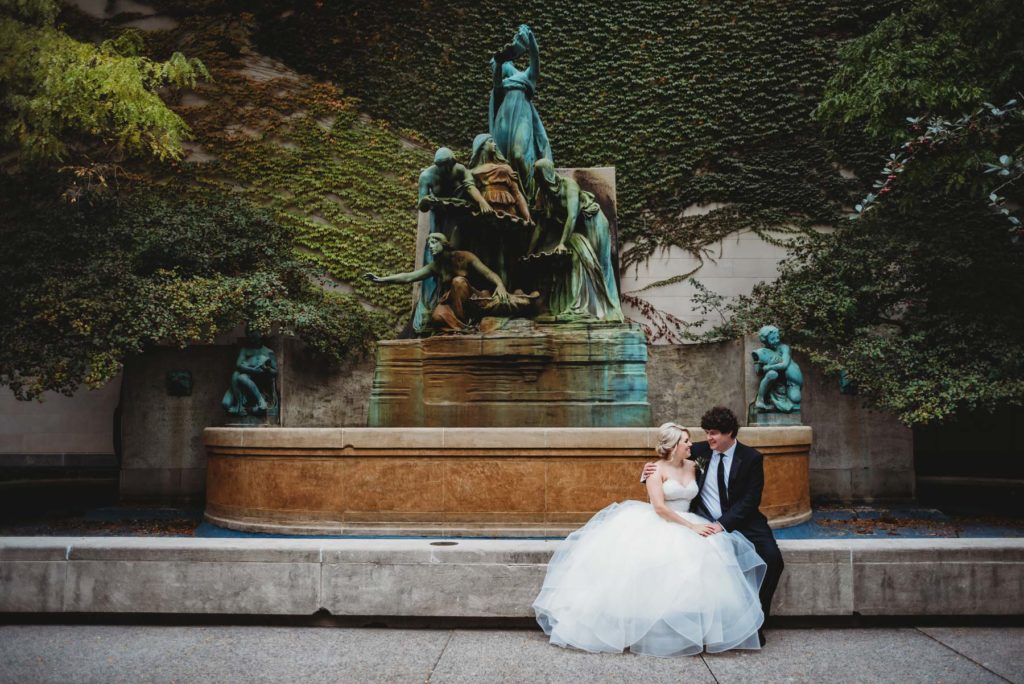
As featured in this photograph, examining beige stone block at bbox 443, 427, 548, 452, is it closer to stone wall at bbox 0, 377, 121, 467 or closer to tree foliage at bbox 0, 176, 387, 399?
tree foliage at bbox 0, 176, 387, 399

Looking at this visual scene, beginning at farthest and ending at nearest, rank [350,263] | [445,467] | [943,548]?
[350,263] < [445,467] < [943,548]

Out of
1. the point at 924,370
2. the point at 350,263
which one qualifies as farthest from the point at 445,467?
the point at 350,263

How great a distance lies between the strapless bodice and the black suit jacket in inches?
5.5

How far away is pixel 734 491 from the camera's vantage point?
448 cm

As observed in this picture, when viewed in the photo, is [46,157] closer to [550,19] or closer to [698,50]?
[550,19]

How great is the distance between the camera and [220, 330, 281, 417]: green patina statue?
31.3ft

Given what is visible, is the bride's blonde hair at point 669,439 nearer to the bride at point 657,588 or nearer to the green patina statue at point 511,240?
the bride at point 657,588

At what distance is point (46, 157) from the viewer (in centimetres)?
1271

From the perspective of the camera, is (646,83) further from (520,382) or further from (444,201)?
(520,382)

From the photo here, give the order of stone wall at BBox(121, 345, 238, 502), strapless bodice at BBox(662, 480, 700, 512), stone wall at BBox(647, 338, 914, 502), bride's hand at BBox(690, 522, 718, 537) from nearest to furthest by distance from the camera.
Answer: bride's hand at BBox(690, 522, 718, 537), strapless bodice at BBox(662, 480, 700, 512), stone wall at BBox(647, 338, 914, 502), stone wall at BBox(121, 345, 238, 502)

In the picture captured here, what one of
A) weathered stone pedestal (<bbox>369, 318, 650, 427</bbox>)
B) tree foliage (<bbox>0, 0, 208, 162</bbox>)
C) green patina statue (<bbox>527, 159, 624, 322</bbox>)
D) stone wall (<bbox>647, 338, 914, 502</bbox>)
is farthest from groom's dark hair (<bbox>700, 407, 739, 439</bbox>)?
tree foliage (<bbox>0, 0, 208, 162</bbox>)

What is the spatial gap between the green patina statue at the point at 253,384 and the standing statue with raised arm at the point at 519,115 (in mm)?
4034

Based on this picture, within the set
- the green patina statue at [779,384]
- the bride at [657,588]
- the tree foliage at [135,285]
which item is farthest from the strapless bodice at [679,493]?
the tree foliage at [135,285]

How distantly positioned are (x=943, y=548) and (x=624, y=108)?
44.3ft
